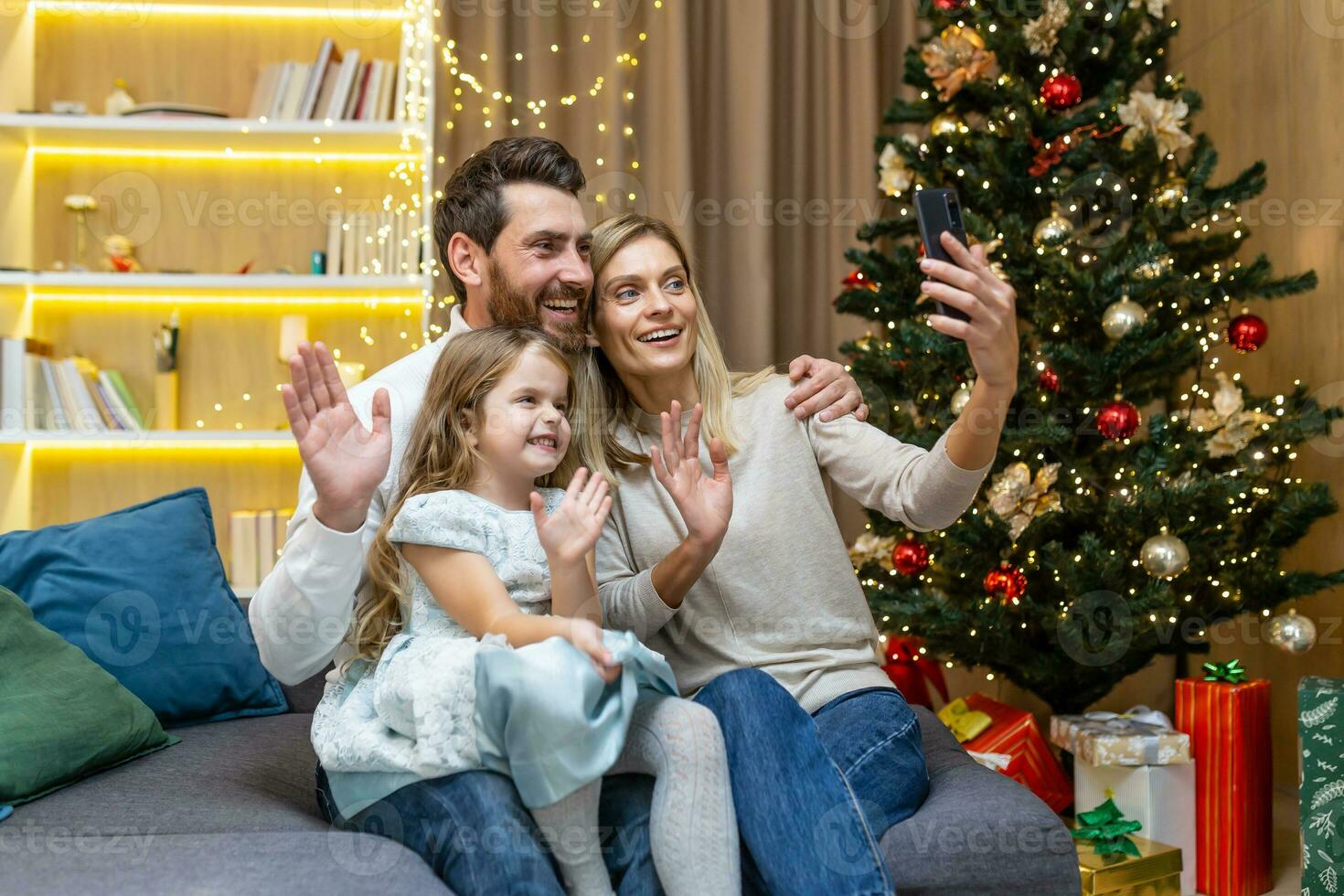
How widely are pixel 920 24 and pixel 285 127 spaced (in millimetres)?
1913

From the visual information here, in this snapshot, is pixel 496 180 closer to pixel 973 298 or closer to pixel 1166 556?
pixel 973 298

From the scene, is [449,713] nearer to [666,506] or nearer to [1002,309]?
[666,506]

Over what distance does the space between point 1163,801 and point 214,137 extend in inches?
116

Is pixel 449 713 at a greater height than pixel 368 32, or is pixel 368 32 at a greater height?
pixel 368 32

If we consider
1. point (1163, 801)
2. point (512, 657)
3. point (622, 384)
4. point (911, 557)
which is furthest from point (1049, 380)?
point (512, 657)

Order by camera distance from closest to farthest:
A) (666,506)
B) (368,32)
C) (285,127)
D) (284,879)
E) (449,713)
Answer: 1. (284,879)
2. (449,713)
3. (666,506)
4. (285,127)
5. (368,32)

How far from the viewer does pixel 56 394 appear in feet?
10.5

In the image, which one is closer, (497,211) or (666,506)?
(666,506)

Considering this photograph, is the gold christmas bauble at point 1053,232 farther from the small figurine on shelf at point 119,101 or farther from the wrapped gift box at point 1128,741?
the small figurine on shelf at point 119,101

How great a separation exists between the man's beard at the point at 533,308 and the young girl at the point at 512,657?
0.14 metres

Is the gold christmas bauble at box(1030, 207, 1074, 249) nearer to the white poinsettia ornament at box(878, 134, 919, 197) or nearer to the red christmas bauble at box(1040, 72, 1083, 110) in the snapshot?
the red christmas bauble at box(1040, 72, 1083, 110)

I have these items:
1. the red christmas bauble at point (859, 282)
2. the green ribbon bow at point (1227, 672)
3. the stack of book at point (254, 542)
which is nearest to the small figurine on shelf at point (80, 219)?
the stack of book at point (254, 542)

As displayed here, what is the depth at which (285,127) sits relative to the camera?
3205 millimetres

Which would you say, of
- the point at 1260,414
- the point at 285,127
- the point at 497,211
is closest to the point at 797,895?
the point at 497,211
